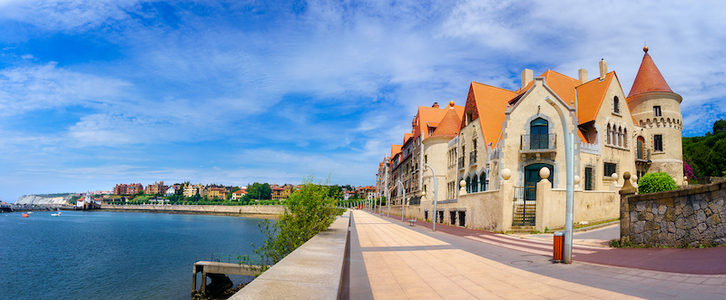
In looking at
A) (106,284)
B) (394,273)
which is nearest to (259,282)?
(394,273)

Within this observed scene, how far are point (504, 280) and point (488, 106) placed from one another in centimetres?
2683

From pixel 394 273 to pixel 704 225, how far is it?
27.7ft

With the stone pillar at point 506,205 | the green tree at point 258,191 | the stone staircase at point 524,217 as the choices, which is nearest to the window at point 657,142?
the stone staircase at point 524,217

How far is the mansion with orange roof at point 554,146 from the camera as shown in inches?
874

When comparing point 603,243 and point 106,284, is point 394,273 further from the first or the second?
point 106,284

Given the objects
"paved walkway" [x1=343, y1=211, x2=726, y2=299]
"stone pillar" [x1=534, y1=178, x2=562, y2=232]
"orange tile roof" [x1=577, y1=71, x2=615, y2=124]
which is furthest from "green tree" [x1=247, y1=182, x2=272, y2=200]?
"paved walkway" [x1=343, y1=211, x2=726, y2=299]

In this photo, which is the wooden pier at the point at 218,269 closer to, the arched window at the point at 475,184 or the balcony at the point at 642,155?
the arched window at the point at 475,184

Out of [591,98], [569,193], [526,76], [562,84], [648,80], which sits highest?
[526,76]

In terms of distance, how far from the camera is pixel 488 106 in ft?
106

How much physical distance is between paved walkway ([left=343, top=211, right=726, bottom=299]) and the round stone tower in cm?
2877

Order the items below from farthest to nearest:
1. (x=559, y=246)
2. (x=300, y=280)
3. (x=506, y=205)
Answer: (x=506, y=205), (x=559, y=246), (x=300, y=280)

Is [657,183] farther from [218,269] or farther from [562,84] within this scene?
[218,269]

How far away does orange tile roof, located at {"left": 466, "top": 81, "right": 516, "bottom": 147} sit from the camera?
30.0m

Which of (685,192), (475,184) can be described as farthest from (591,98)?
(685,192)
